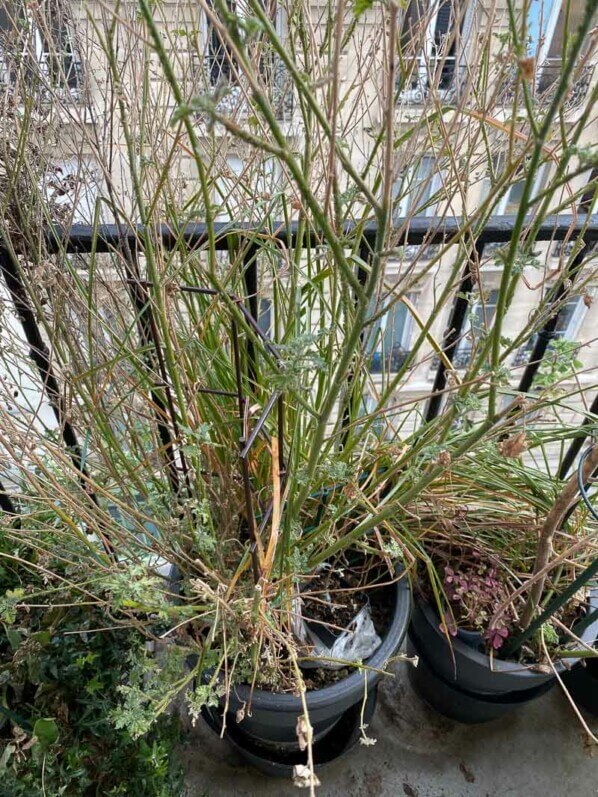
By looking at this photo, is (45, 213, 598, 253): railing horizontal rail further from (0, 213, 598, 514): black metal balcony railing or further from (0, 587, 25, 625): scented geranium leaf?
(0, 587, 25, 625): scented geranium leaf

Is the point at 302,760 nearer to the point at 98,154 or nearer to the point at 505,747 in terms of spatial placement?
the point at 505,747

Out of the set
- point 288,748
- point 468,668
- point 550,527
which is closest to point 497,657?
point 468,668

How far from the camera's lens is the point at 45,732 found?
784 mm

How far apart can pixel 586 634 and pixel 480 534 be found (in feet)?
0.76

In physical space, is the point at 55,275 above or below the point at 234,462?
above

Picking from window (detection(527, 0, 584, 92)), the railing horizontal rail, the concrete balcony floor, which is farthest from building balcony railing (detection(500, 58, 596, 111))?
the concrete balcony floor

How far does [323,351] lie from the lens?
0.85m

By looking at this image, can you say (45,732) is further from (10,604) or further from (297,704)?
(297,704)

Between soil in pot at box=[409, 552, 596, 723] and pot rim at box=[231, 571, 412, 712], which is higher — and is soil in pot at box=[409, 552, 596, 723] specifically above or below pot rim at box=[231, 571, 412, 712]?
below

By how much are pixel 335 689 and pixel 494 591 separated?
12.9 inches

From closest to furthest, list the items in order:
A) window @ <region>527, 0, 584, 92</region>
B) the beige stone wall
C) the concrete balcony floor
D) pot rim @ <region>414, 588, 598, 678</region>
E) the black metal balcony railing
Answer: window @ <region>527, 0, 584, 92</region> < the beige stone wall < the black metal balcony railing < pot rim @ <region>414, 588, 598, 678</region> < the concrete balcony floor

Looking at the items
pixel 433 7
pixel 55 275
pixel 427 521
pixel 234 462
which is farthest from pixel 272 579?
pixel 433 7

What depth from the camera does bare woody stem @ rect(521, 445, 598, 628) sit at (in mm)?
784

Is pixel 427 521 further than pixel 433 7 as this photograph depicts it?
Yes
